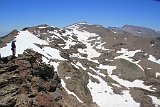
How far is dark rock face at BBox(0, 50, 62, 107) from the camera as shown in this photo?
30.8 metres

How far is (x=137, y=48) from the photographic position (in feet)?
468

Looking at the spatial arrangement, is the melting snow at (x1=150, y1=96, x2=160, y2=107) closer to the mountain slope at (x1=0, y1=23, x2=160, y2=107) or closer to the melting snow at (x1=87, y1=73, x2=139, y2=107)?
the mountain slope at (x1=0, y1=23, x2=160, y2=107)

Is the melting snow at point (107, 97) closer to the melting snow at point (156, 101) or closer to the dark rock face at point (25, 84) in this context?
the melting snow at point (156, 101)

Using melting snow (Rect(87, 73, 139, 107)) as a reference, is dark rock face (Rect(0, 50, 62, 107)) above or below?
above

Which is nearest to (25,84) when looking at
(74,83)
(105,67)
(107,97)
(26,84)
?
(26,84)

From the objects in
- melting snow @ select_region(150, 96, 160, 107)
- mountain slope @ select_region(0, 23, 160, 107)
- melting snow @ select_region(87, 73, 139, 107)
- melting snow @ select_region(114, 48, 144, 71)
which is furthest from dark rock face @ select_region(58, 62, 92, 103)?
melting snow @ select_region(114, 48, 144, 71)

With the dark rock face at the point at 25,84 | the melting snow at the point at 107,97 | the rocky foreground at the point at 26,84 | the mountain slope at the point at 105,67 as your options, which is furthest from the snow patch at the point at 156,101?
A: the dark rock face at the point at 25,84

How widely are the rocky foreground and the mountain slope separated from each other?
12.0m

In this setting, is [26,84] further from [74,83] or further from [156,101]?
[156,101]

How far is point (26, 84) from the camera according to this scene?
3509cm

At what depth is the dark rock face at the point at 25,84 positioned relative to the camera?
101ft

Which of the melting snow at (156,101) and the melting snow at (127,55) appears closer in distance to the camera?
the melting snow at (156,101)

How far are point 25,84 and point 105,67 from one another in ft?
259

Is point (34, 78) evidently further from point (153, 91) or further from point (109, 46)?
point (109, 46)
